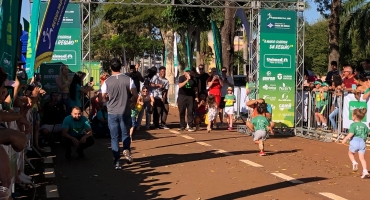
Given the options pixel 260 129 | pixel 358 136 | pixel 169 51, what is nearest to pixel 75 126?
pixel 260 129

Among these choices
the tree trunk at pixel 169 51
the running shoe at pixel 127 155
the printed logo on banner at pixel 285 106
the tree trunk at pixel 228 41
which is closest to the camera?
the running shoe at pixel 127 155

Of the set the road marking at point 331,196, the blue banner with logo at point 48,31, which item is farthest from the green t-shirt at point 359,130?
the blue banner with logo at point 48,31

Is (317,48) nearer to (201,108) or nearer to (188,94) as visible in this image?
(201,108)

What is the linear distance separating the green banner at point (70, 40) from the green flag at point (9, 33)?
999 cm

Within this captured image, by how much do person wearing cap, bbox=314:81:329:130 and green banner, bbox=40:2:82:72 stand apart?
22.0ft

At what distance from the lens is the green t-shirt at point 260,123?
1254cm

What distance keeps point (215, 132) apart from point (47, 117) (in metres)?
5.44

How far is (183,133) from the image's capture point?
17016mm

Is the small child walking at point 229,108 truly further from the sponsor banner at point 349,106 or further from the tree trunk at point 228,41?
the tree trunk at point 228,41

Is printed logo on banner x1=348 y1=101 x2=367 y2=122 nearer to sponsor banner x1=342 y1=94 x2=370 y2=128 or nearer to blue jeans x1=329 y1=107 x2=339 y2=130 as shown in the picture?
sponsor banner x1=342 y1=94 x2=370 y2=128

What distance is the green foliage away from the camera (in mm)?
63125

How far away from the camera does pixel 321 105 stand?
16.8m

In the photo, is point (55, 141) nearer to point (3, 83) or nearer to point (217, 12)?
point (3, 83)

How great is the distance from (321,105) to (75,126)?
769 centimetres
